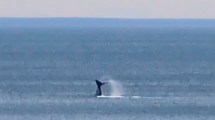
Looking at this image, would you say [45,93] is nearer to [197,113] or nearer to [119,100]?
[119,100]

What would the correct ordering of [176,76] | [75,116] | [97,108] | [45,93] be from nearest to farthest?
1. [75,116]
2. [97,108]
3. [45,93]
4. [176,76]

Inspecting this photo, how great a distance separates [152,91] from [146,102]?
9493 millimetres

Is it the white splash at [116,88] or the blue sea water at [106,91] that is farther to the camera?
the white splash at [116,88]

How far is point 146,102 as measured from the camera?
76812 millimetres

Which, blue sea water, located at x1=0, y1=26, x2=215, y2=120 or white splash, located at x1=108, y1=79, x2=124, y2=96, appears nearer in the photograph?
blue sea water, located at x1=0, y1=26, x2=215, y2=120

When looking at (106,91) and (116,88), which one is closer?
(106,91)

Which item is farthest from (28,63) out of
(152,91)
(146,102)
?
(146,102)

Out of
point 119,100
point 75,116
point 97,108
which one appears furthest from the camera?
point 119,100

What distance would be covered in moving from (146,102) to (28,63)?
60537 millimetres

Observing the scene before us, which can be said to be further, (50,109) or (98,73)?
(98,73)

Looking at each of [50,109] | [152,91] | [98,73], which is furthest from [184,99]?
[98,73]

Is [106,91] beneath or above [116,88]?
beneath

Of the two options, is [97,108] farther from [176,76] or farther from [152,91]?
[176,76]

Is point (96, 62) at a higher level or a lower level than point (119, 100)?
higher
